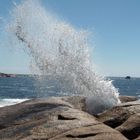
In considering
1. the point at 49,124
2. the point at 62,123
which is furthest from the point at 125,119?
the point at 49,124

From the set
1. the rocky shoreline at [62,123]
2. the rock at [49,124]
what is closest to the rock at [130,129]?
the rocky shoreline at [62,123]

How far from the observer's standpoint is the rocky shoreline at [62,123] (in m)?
10.5

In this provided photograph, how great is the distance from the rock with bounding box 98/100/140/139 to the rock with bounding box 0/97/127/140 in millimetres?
746

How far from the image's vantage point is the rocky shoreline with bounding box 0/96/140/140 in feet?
34.6

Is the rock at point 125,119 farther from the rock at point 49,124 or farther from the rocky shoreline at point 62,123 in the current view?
the rock at point 49,124

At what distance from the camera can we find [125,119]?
12586 mm

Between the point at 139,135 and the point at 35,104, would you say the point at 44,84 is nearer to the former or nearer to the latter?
the point at 35,104

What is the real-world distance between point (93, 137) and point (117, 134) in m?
0.64

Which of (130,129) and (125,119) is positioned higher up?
(125,119)

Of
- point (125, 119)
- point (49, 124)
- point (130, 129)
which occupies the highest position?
point (125, 119)

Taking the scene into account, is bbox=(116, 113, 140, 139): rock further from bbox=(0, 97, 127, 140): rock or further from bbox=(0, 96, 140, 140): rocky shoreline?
bbox=(0, 97, 127, 140): rock

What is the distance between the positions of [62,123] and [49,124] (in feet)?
1.07

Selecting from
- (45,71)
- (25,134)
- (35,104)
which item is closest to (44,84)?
(45,71)

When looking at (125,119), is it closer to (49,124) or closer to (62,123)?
(62,123)
